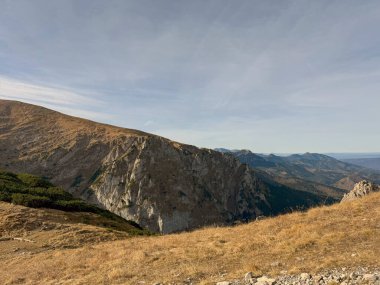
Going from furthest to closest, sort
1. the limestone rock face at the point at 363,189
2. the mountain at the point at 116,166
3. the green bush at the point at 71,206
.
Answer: the mountain at the point at 116,166, the green bush at the point at 71,206, the limestone rock face at the point at 363,189

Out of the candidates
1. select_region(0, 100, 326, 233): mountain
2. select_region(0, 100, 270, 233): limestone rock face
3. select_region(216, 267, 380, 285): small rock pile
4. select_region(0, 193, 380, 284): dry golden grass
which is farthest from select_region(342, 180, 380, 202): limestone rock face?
select_region(0, 100, 270, 233): limestone rock face

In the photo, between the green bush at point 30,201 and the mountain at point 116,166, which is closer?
the green bush at point 30,201

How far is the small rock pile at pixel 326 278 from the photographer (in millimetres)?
11423

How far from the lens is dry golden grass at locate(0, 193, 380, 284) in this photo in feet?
50.8

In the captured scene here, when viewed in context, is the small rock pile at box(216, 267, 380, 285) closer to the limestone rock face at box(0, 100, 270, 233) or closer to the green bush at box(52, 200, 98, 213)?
the green bush at box(52, 200, 98, 213)

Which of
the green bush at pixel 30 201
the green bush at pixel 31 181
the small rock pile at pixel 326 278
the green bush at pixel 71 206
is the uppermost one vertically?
the small rock pile at pixel 326 278

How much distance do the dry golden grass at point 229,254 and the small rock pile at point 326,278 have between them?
773 mm

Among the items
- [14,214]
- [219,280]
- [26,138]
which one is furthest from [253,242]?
[26,138]

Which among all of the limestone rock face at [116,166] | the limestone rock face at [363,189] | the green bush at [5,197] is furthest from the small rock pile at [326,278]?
the limestone rock face at [116,166]

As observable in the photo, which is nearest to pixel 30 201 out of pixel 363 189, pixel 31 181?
pixel 31 181

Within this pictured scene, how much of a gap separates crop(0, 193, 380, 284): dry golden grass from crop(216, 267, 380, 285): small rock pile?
30.4 inches

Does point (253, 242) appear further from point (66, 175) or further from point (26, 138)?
point (26, 138)

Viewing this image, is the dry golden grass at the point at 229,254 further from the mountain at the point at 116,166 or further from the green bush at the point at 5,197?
the mountain at the point at 116,166

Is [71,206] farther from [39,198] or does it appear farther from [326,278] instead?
[326,278]
